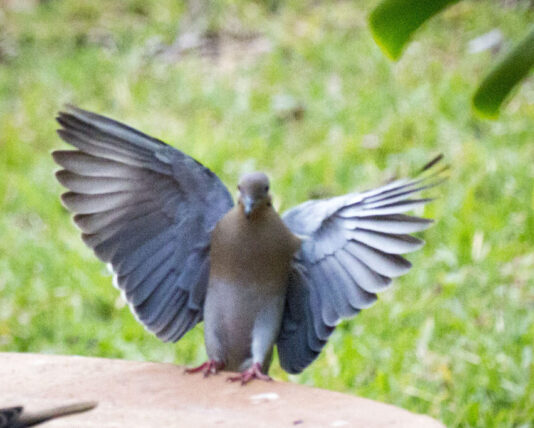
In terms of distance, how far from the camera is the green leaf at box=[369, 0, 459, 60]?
1.56 m

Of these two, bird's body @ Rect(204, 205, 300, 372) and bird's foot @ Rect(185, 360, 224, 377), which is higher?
bird's body @ Rect(204, 205, 300, 372)

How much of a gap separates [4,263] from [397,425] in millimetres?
3545

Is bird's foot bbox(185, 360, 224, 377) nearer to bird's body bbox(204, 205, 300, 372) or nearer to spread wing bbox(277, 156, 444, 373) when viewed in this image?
bird's body bbox(204, 205, 300, 372)

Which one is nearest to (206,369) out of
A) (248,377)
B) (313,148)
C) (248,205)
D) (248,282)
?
(248,377)

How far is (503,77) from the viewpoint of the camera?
155 centimetres

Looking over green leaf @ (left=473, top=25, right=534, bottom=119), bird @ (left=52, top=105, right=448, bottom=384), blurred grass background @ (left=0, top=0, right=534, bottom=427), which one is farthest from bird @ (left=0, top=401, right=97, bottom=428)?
blurred grass background @ (left=0, top=0, right=534, bottom=427)

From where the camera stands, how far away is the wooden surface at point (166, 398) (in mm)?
1814

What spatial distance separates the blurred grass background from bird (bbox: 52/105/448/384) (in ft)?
3.42

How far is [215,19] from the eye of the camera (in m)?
7.89

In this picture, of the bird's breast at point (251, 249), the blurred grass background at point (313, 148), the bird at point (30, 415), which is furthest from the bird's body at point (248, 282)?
the blurred grass background at point (313, 148)

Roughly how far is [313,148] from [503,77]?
175 inches

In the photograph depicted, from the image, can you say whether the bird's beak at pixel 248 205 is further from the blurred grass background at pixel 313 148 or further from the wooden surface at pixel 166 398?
the blurred grass background at pixel 313 148

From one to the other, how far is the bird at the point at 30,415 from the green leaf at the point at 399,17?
0.95 metres

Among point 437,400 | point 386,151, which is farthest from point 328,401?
point 386,151
